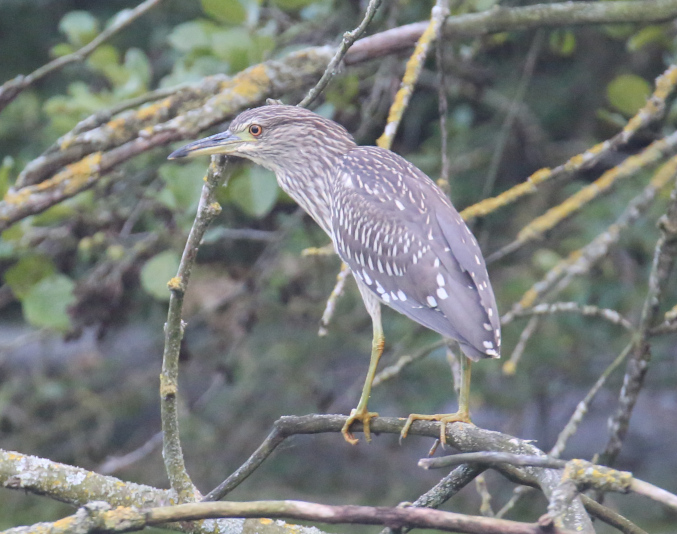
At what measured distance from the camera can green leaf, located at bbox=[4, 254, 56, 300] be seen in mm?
3137

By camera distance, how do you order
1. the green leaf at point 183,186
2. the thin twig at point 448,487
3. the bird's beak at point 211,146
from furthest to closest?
1. the green leaf at point 183,186
2. the bird's beak at point 211,146
3. the thin twig at point 448,487

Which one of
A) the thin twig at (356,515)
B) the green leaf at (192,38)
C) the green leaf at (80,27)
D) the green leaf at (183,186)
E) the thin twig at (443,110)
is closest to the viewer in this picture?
the thin twig at (356,515)

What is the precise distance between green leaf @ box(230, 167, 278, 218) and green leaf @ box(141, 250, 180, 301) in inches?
13.2

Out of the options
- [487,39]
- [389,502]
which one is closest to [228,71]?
[487,39]

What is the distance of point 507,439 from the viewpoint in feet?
5.64

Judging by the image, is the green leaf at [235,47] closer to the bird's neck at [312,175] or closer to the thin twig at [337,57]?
the bird's neck at [312,175]

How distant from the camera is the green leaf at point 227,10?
3.12m

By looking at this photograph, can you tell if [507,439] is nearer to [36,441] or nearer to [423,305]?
[423,305]

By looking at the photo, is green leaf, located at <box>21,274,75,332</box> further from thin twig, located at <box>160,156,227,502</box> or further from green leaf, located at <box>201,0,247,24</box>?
thin twig, located at <box>160,156,227,502</box>

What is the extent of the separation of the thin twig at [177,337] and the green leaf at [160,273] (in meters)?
1.22

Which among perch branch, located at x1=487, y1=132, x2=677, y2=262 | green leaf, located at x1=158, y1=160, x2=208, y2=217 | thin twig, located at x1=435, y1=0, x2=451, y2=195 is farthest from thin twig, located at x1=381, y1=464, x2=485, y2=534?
green leaf, located at x1=158, y1=160, x2=208, y2=217

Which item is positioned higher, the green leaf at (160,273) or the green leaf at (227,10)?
the green leaf at (227,10)

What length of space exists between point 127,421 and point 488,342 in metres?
3.79

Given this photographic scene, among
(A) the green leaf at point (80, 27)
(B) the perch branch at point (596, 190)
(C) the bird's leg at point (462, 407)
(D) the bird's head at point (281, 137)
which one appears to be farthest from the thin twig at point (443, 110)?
(A) the green leaf at point (80, 27)
